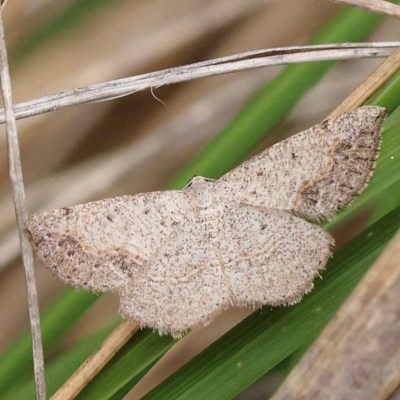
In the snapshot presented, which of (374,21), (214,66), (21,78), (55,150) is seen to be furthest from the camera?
(55,150)

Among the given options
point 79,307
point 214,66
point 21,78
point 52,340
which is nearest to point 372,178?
point 214,66

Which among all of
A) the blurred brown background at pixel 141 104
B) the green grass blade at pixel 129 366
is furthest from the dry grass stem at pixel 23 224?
the blurred brown background at pixel 141 104

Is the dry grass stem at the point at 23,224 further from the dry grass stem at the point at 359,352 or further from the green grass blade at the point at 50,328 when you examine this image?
the dry grass stem at the point at 359,352

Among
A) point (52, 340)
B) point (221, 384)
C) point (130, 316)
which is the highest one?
point (130, 316)

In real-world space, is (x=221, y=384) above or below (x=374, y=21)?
below

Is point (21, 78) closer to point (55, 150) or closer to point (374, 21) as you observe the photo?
point (55, 150)

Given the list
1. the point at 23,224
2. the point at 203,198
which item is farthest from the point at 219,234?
the point at 23,224
